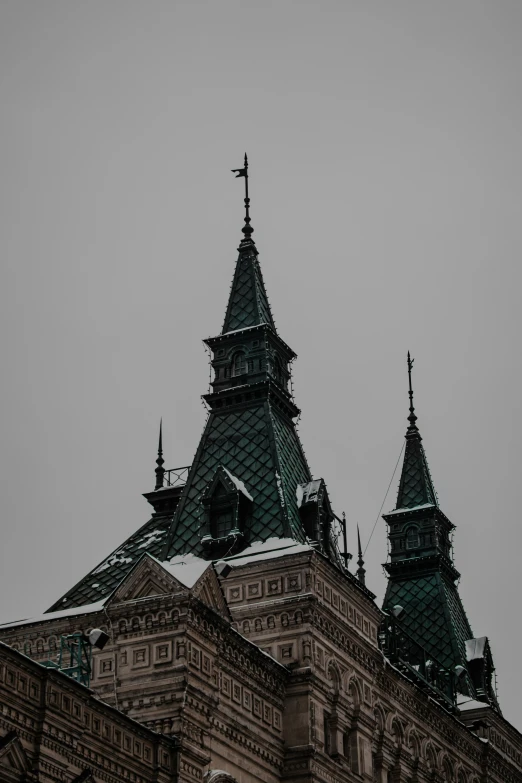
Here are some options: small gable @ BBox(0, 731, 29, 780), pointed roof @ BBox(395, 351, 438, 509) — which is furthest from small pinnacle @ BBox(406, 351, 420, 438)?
small gable @ BBox(0, 731, 29, 780)

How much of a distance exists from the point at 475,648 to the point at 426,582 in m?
4.83

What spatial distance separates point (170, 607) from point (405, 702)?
1483cm

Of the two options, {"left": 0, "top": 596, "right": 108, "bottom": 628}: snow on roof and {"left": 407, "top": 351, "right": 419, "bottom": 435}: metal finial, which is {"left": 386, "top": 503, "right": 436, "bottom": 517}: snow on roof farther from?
{"left": 0, "top": 596, "right": 108, "bottom": 628}: snow on roof

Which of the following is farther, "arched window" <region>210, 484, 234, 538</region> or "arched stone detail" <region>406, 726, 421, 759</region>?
"arched stone detail" <region>406, 726, 421, 759</region>

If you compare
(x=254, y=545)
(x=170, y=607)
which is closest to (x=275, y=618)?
(x=254, y=545)

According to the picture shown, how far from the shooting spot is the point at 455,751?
56438 mm

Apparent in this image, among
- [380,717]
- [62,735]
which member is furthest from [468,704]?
[62,735]

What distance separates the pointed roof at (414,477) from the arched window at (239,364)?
1996cm

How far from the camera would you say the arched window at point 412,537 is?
235 ft

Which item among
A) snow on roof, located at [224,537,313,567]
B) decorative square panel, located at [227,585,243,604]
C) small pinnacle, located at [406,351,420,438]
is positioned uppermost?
small pinnacle, located at [406,351,420,438]

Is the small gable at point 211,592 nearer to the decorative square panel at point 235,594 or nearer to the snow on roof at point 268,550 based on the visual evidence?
the decorative square panel at point 235,594

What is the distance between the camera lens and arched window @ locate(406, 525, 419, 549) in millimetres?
71625

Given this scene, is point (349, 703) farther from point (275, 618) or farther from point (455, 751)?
point (455, 751)

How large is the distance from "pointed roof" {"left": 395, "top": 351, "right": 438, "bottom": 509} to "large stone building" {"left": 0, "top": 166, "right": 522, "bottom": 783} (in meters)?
8.59
